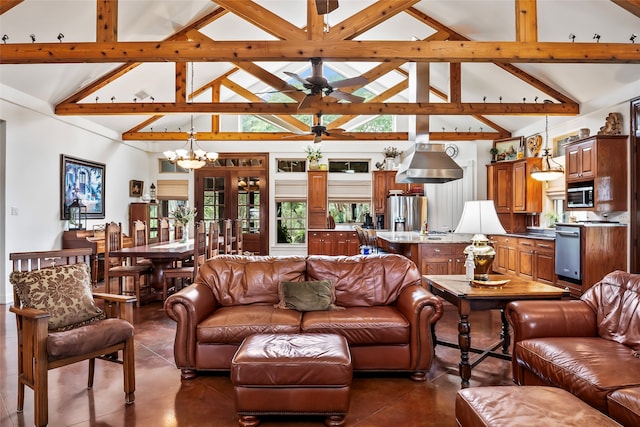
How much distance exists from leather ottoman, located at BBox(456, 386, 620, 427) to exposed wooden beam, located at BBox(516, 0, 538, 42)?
3.47m

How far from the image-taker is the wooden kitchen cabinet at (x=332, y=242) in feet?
30.7

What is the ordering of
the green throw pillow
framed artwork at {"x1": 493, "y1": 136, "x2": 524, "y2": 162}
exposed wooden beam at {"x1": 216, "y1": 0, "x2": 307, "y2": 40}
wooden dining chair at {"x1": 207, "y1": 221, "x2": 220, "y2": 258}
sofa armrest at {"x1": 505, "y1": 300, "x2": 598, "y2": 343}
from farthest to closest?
framed artwork at {"x1": 493, "y1": 136, "x2": 524, "y2": 162}, wooden dining chair at {"x1": 207, "y1": 221, "x2": 220, "y2": 258}, exposed wooden beam at {"x1": 216, "y1": 0, "x2": 307, "y2": 40}, the green throw pillow, sofa armrest at {"x1": 505, "y1": 300, "x2": 598, "y2": 343}

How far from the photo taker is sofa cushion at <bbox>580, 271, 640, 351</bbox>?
2473 millimetres

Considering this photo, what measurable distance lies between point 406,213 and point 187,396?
23.1ft

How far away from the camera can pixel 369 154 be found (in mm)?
9867

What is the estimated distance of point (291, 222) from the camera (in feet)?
32.6

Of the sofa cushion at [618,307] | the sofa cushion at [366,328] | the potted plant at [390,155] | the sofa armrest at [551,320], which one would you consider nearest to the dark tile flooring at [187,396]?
the sofa cushion at [366,328]

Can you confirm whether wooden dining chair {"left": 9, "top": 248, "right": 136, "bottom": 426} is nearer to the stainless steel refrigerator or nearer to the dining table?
the dining table

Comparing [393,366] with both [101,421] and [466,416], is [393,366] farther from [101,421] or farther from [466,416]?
[101,421]

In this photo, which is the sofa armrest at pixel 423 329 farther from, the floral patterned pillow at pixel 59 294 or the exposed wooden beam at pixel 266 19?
the exposed wooden beam at pixel 266 19

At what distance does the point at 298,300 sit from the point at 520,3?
3.57 meters

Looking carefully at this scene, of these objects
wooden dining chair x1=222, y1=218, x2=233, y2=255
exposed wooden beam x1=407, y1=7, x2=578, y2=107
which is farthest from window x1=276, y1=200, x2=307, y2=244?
exposed wooden beam x1=407, y1=7, x2=578, y2=107

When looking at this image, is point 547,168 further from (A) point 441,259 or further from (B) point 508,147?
(A) point 441,259

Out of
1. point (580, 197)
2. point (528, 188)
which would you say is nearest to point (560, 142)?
point (528, 188)
